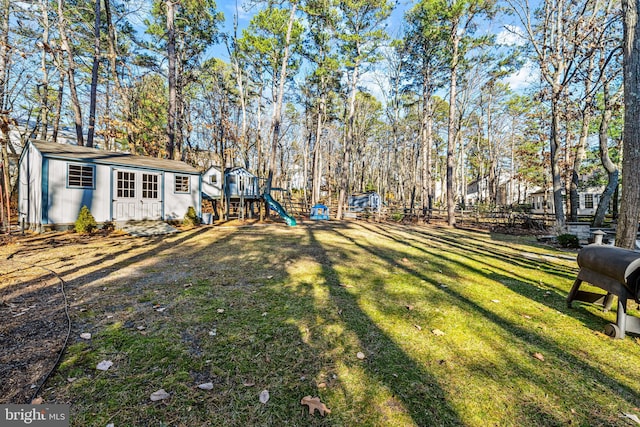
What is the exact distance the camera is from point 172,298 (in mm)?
4070

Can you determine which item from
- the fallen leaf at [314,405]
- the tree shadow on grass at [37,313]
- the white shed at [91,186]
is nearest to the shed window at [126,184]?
the white shed at [91,186]

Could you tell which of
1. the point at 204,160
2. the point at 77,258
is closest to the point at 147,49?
the point at 204,160

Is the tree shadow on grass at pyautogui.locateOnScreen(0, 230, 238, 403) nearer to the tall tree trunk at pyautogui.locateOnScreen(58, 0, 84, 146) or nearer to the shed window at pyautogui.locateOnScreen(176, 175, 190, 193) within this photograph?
the shed window at pyautogui.locateOnScreen(176, 175, 190, 193)

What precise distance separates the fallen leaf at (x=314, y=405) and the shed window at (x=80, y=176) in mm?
12795

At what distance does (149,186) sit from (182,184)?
1697 mm

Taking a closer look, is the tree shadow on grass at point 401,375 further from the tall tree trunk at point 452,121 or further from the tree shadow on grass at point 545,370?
the tall tree trunk at point 452,121

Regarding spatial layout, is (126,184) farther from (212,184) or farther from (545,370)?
(545,370)

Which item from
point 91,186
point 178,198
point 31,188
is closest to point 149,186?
point 178,198

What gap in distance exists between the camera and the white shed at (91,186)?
384 inches

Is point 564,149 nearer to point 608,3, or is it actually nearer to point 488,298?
point 608,3

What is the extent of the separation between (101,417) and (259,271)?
378cm

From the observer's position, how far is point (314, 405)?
2016 millimetres

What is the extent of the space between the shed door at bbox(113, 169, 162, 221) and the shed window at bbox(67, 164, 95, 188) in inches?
32.8

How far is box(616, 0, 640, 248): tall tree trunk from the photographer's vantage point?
4.50 m
